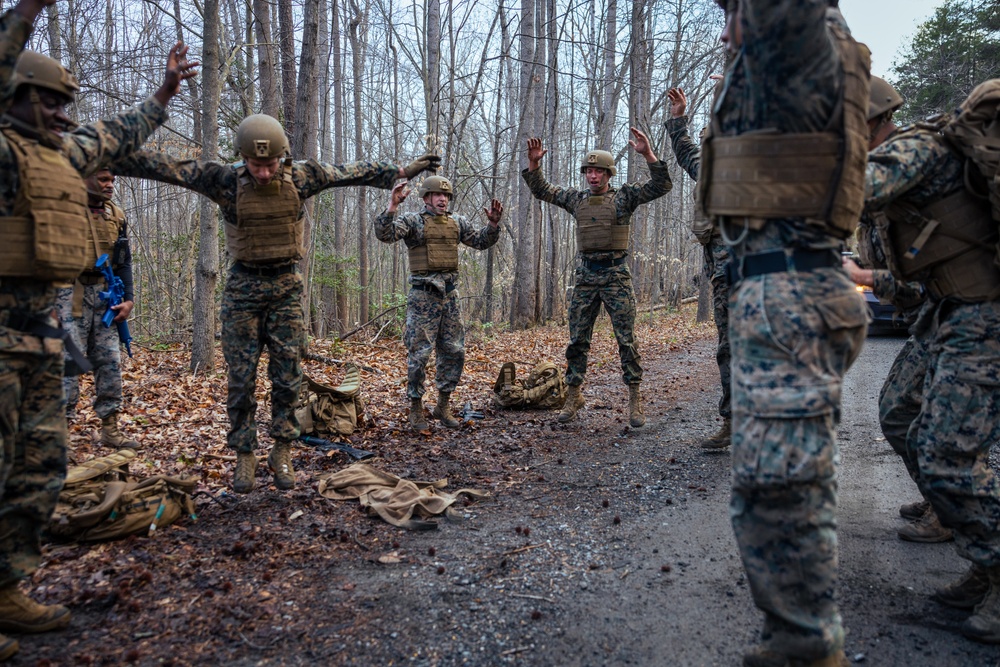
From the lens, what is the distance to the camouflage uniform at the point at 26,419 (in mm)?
2715

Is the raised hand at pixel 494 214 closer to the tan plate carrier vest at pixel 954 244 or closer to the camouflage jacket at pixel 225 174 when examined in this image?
the camouflage jacket at pixel 225 174

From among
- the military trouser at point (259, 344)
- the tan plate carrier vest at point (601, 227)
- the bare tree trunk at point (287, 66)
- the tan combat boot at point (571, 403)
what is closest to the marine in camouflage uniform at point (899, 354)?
the tan plate carrier vest at point (601, 227)

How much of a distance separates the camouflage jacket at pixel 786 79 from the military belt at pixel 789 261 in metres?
0.03

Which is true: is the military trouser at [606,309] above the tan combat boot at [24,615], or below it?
above

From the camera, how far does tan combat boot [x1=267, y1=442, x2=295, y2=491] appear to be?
457cm

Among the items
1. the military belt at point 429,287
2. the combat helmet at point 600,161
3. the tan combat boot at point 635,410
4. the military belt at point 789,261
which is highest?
the combat helmet at point 600,161

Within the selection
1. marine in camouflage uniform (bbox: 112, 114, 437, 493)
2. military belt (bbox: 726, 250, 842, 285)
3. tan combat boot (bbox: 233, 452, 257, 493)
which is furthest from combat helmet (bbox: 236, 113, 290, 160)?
military belt (bbox: 726, 250, 842, 285)

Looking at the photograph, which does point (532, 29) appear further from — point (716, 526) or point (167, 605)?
point (167, 605)

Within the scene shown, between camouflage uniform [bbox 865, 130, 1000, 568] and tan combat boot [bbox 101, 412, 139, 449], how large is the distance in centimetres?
579

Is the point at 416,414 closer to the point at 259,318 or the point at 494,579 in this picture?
the point at 259,318

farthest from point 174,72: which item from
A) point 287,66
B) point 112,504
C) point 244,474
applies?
point 287,66

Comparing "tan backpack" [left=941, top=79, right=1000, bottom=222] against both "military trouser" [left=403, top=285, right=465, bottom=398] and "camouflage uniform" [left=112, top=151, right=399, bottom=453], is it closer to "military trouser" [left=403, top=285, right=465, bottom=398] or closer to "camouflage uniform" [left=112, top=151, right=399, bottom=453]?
"camouflage uniform" [left=112, top=151, right=399, bottom=453]

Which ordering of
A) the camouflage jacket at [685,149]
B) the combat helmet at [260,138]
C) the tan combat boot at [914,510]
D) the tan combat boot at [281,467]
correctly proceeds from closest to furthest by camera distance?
the tan combat boot at [914,510] → the combat helmet at [260,138] → the tan combat boot at [281,467] → the camouflage jacket at [685,149]

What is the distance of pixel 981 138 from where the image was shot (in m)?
2.72
